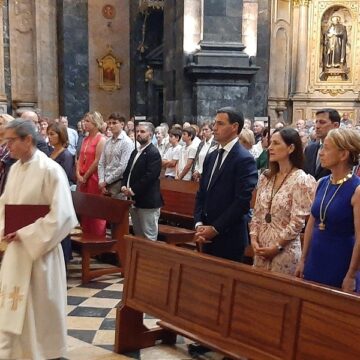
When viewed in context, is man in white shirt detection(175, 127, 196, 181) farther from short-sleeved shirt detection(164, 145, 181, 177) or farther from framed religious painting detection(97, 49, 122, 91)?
framed religious painting detection(97, 49, 122, 91)

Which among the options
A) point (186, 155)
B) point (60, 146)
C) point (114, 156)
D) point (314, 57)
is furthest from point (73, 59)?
point (60, 146)

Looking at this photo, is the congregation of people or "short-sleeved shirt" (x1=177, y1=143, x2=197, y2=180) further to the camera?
"short-sleeved shirt" (x1=177, y1=143, x2=197, y2=180)

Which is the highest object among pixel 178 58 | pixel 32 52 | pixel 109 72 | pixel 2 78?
pixel 32 52

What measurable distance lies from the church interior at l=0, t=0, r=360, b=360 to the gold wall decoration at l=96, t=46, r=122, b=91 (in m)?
0.03

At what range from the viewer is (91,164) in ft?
23.7

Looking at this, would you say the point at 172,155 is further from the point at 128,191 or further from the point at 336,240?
the point at 336,240

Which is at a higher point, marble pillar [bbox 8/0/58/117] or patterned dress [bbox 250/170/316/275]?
marble pillar [bbox 8/0/58/117]

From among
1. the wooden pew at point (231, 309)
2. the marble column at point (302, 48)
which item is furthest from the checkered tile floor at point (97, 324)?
the marble column at point (302, 48)

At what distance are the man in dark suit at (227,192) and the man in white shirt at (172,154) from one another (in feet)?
16.0

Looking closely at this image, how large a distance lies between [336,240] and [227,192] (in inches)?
40.8

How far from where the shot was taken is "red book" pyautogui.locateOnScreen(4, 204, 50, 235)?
3.81 m

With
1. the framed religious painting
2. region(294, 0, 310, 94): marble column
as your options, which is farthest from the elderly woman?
region(294, 0, 310, 94): marble column

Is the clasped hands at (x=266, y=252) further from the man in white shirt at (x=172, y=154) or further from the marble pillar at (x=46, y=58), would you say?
the marble pillar at (x=46, y=58)

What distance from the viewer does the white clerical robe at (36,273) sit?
3814mm
